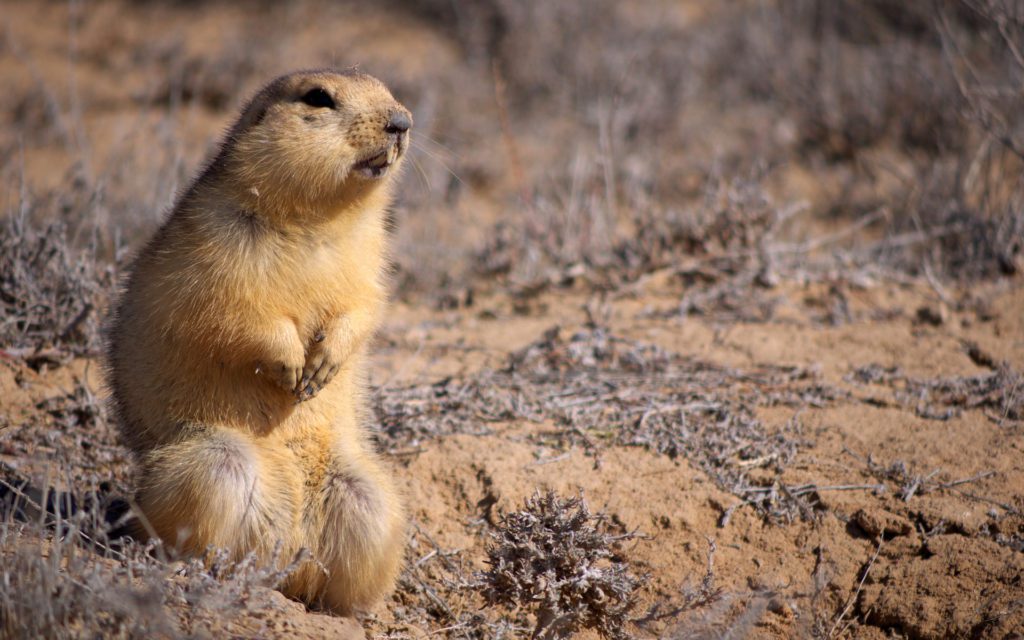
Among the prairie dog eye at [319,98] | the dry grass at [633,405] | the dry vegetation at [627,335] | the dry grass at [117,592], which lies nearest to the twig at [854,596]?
the dry vegetation at [627,335]

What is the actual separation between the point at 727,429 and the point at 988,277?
9.23ft

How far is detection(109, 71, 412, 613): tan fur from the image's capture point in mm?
3537

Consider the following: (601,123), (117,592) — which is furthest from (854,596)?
(601,123)

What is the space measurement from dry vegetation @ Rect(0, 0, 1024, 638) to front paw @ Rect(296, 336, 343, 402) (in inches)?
29.6

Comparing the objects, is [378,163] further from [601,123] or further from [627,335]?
[601,123]

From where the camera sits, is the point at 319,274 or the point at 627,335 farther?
the point at 627,335

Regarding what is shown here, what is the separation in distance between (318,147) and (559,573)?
6.22 ft

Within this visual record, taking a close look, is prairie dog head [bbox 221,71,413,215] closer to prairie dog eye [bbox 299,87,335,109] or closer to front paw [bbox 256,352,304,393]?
prairie dog eye [bbox 299,87,335,109]

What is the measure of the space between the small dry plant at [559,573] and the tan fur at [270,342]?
17.8 inches

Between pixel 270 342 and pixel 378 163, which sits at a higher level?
pixel 378 163

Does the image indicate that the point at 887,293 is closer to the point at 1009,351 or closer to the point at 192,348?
the point at 1009,351

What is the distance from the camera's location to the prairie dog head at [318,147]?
142 inches

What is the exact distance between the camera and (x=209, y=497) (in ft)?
11.1

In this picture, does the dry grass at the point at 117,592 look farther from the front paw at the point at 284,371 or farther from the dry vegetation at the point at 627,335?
the front paw at the point at 284,371
